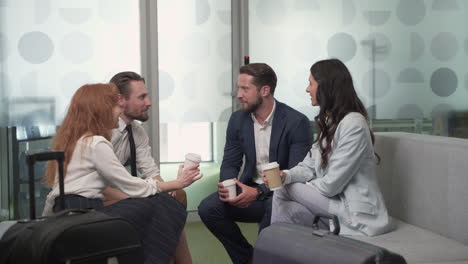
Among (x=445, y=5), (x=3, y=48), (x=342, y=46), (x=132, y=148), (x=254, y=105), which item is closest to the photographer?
(x=132, y=148)

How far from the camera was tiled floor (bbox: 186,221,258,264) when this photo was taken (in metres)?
4.24

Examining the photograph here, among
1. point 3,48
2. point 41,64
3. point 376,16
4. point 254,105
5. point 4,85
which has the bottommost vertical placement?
point 254,105

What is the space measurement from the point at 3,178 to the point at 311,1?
106 inches

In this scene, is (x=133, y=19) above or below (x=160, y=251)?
above

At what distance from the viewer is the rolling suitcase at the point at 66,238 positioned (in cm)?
227

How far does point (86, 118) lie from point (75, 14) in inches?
96.3

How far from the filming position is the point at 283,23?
564 centimetres

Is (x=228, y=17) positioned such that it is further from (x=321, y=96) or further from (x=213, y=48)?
(x=321, y=96)

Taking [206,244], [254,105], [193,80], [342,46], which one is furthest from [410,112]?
[254,105]

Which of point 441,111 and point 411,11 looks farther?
point 441,111

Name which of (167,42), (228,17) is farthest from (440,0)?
(167,42)

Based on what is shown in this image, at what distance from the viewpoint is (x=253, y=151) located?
3.92m

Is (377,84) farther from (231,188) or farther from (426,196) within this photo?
(426,196)

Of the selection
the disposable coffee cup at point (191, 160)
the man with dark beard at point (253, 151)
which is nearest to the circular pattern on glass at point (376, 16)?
the man with dark beard at point (253, 151)
